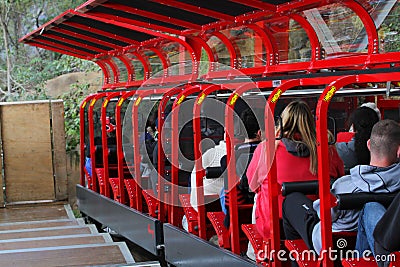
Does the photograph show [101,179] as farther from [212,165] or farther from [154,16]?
[154,16]

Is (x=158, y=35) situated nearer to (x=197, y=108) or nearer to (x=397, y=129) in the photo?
(x=197, y=108)

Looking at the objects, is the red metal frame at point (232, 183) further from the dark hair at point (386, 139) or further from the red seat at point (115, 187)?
the red seat at point (115, 187)

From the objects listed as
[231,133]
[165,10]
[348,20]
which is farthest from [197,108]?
[348,20]

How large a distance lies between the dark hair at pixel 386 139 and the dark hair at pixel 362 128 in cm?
140

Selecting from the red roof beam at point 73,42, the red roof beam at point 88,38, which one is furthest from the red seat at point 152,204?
the red roof beam at point 73,42

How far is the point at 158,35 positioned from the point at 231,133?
2186mm

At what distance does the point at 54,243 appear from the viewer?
24.4 ft

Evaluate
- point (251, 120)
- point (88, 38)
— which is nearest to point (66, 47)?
point (88, 38)

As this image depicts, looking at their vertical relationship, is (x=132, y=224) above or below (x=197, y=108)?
below

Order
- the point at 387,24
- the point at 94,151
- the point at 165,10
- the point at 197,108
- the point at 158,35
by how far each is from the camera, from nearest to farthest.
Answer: the point at 387,24, the point at 197,108, the point at 165,10, the point at 158,35, the point at 94,151

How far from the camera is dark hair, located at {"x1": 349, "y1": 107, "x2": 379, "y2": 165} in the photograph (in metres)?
5.06

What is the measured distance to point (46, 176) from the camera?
1044 cm

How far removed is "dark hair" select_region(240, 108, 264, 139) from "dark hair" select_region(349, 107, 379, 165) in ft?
2.10

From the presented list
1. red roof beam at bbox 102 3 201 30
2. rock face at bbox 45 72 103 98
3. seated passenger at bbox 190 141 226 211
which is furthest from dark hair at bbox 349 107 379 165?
rock face at bbox 45 72 103 98
